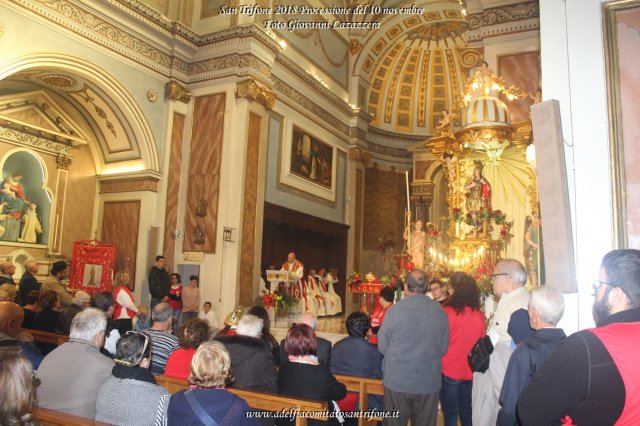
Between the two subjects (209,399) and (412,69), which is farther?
(412,69)

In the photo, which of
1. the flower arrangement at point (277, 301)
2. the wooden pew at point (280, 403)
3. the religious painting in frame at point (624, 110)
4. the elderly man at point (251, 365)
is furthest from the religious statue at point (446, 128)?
the wooden pew at point (280, 403)

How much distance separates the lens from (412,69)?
63.0 ft

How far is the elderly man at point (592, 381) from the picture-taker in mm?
1585

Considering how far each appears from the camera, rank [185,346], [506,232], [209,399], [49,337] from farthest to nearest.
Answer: [506,232] < [49,337] < [185,346] < [209,399]

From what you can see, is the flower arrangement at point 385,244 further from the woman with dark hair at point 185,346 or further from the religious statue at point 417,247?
the woman with dark hair at point 185,346

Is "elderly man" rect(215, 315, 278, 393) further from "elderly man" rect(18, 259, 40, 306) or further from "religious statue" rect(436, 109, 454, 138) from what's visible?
"religious statue" rect(436, 109, 454, 138)

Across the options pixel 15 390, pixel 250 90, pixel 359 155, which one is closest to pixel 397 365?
pixel 15 390

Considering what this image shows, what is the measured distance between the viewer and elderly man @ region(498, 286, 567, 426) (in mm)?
2422

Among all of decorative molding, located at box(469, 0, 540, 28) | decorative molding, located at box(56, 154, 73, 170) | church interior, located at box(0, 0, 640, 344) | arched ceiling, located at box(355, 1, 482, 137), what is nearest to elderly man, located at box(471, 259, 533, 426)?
church interior, located at box(0, 0, 640, 344)

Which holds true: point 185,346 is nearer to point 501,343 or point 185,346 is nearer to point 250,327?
point 250,327

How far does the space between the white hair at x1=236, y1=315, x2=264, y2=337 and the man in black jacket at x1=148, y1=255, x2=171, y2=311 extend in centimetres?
675

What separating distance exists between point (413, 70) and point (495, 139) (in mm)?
10793

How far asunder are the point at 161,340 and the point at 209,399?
1.90 m

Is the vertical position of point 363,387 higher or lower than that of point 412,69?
lower
